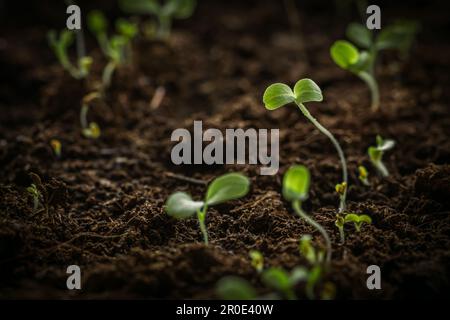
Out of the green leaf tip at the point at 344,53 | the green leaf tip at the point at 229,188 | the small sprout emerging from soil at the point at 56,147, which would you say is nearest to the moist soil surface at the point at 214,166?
the small sprout emerging from soil at the point at 56,147

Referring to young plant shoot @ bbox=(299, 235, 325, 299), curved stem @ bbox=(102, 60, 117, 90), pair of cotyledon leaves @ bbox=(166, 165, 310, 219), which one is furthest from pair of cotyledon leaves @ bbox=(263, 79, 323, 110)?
curved stem @ bbox=(102, 60, 117, 90)

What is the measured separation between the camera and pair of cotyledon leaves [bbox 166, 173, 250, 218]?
1078 millimetres

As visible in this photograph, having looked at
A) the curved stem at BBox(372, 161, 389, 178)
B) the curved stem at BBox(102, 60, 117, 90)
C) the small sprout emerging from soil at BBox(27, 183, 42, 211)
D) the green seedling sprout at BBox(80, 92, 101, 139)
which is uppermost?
the curved stem at BBox(102, 60, 117, 90)

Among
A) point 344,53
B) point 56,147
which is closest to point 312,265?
point 344,53

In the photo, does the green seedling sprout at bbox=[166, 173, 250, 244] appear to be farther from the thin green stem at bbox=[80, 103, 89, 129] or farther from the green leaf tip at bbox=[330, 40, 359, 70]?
the thin green stem at bbox=[80, 103, 89, 129]

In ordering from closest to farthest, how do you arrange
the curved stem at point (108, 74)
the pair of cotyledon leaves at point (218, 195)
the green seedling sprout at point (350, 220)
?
the pair of cotyledon leaves at point (218, 195) < the green seedling sprout at point (350, 220) < the curved stem at point (108, 74)

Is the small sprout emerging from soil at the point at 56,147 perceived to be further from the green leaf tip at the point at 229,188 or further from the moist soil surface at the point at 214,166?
the green leaf tip at the point at 229,188

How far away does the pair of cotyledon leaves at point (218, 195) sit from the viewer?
3.54 feet

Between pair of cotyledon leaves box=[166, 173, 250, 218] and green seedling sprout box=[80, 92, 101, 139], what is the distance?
0.66m

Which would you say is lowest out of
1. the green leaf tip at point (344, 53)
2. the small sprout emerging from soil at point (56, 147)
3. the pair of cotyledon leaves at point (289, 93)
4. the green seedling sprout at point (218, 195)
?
the green seedling sprout at point (218, 195)

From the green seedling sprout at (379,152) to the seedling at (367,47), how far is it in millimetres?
253

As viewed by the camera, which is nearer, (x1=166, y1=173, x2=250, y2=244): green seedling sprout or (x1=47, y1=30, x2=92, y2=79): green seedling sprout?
(x1=166, y1=173, x2=250, y2=244): green seedling sprout

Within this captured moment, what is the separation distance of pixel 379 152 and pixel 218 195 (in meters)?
0.55

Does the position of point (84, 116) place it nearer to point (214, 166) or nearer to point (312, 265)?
point (214, 166)
